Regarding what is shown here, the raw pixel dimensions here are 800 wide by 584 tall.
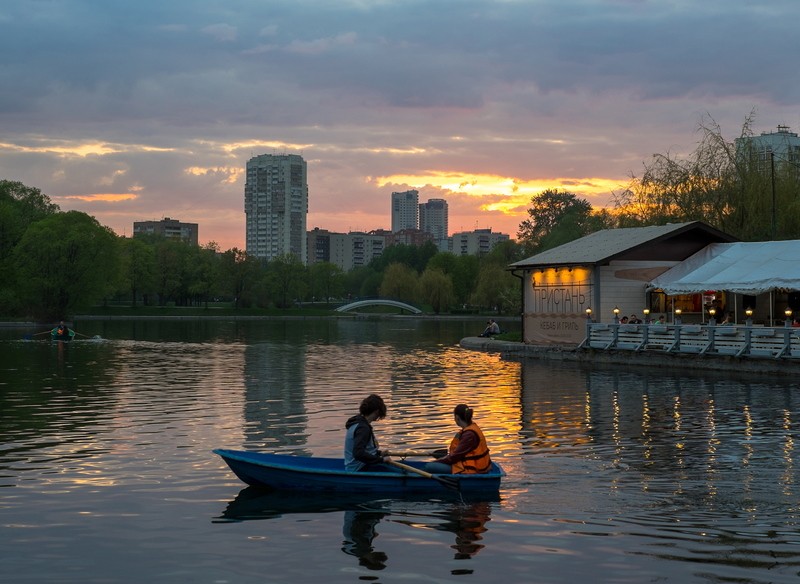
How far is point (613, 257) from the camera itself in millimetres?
49469

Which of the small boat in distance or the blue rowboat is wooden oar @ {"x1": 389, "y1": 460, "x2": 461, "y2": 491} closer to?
the blue rowboat

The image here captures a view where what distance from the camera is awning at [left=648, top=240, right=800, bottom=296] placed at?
138ft

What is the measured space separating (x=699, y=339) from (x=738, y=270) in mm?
4423

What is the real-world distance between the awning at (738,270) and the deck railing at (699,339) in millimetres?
2186

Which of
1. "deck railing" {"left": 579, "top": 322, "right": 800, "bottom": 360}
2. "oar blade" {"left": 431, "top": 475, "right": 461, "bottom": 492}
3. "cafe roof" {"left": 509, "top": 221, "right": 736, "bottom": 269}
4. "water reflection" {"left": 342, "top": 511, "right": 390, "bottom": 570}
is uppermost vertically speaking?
"cafe roof" {"left": 509, "top": 221, "right": 736, "bottom": 269}

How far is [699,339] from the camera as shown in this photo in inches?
1682

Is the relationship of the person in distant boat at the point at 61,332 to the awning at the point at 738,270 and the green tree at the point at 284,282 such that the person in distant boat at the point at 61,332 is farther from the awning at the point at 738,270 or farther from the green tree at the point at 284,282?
the green tree at the point at 284,282

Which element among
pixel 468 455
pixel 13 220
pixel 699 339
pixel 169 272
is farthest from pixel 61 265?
pixel 468 455

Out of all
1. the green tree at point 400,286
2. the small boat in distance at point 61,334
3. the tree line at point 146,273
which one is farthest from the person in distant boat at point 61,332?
the green tree at point 400,286

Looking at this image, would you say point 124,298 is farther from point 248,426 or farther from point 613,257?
point 248,426

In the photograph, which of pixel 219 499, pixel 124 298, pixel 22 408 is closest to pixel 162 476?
pixel 219 499

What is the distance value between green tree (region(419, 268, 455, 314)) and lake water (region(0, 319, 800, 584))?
11536 cm

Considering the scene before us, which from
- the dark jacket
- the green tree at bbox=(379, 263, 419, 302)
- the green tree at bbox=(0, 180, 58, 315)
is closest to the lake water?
the dark jacket

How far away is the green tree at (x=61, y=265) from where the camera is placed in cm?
10744
